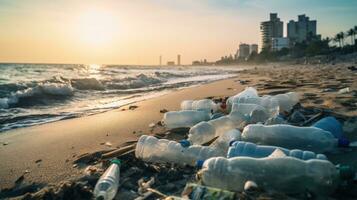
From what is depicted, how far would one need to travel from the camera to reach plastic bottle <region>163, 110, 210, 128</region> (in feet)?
13.5

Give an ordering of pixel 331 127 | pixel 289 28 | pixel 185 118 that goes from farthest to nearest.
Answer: pixel 289 28, pixel 185 118, pixel 331 127

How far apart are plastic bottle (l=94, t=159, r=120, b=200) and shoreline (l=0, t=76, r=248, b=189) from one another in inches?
16.8

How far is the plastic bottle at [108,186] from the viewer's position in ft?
6.59

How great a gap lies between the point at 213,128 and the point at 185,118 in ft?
2.90

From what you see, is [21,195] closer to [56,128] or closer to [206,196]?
[206,196]

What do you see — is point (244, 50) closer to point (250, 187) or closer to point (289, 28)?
point (289, 28)

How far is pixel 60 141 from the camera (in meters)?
3.83

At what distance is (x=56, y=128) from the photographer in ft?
15.3

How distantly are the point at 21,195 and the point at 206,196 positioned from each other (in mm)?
1290

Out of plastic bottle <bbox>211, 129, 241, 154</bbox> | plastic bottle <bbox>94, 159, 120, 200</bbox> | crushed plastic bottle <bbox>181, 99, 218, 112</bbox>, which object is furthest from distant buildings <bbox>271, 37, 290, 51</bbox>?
plastic bottle <bbox>94, 159, 120, 200</bbox>

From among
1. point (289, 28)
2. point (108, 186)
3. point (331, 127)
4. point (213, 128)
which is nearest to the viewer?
point (108, 186)

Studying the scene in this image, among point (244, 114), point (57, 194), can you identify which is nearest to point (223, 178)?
point (57, 194)

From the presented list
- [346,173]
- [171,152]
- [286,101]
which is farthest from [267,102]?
[346,173]

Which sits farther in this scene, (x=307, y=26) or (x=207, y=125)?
(x=307, y=26)
